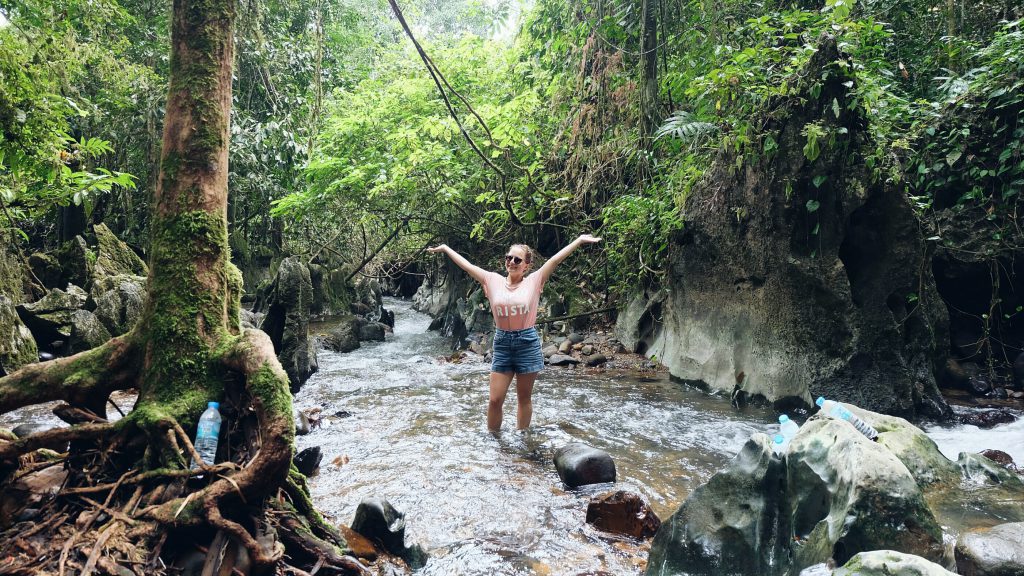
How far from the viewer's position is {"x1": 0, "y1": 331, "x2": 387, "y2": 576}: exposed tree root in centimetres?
245

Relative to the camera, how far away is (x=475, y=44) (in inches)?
638

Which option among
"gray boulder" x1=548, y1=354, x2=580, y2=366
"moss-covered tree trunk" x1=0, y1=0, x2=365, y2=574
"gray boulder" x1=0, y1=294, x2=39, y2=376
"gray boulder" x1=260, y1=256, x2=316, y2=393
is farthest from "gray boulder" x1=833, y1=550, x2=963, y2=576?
"gray boulder" x1=0, y1=294, x2=39, y2=376

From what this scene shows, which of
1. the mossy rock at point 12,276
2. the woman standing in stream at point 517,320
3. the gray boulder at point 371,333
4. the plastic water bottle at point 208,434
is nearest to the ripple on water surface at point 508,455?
the woman standing in stream at point 517,320

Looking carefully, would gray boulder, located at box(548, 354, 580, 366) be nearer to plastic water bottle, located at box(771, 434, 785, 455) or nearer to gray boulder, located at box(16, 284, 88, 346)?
plastic water bottle, located at box(771, 434, 785, 455)

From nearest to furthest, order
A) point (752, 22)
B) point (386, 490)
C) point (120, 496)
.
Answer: point (120, 496)
point (386, 490)
point (752, 22)

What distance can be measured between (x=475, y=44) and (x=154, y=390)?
1512 cm

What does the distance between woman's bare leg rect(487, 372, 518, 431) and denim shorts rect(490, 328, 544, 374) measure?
0.08m

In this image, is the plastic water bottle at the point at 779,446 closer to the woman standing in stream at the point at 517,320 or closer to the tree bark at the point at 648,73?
the woman standing in stream at the point at 517,320

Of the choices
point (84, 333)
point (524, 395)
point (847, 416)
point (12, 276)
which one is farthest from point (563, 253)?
point (12, 276)

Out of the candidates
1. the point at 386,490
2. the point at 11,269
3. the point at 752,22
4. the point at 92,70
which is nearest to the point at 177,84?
the point at 386,490

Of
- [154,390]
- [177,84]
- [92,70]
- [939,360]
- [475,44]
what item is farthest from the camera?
[475,44]

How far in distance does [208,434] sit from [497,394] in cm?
327

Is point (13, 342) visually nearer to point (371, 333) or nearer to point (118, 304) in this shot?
point (118, 304)

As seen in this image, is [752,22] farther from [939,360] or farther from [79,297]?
[79,297]
